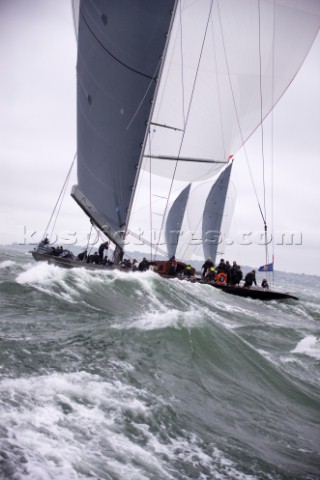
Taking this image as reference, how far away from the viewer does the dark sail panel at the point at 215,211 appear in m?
35.3

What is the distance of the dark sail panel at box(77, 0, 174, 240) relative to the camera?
565 inches

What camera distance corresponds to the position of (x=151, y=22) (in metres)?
14.5

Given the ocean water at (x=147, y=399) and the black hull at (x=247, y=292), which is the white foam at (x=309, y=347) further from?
the black hull at (x=247, y=292)

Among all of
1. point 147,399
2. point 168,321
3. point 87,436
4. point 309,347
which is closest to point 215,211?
point 309,347

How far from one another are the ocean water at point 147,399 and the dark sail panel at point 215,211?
27.4m

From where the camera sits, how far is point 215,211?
3572 cm

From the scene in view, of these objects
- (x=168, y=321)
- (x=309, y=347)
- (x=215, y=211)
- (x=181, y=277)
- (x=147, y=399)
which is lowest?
(x=147, y=399)

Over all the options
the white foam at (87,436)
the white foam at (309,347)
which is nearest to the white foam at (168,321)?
the white foam at (309,347)

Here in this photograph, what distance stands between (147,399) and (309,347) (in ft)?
19.2

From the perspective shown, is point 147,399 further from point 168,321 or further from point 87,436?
point 168,321

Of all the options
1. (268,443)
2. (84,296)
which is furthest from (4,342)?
(84,296)

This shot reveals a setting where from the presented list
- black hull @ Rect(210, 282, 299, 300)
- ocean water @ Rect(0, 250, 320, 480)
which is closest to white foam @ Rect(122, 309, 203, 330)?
ocean water @ Rect(0, 250, 320, 480)

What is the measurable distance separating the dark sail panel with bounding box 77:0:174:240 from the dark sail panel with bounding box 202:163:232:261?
20.1 meters

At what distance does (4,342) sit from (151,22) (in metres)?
12.9
